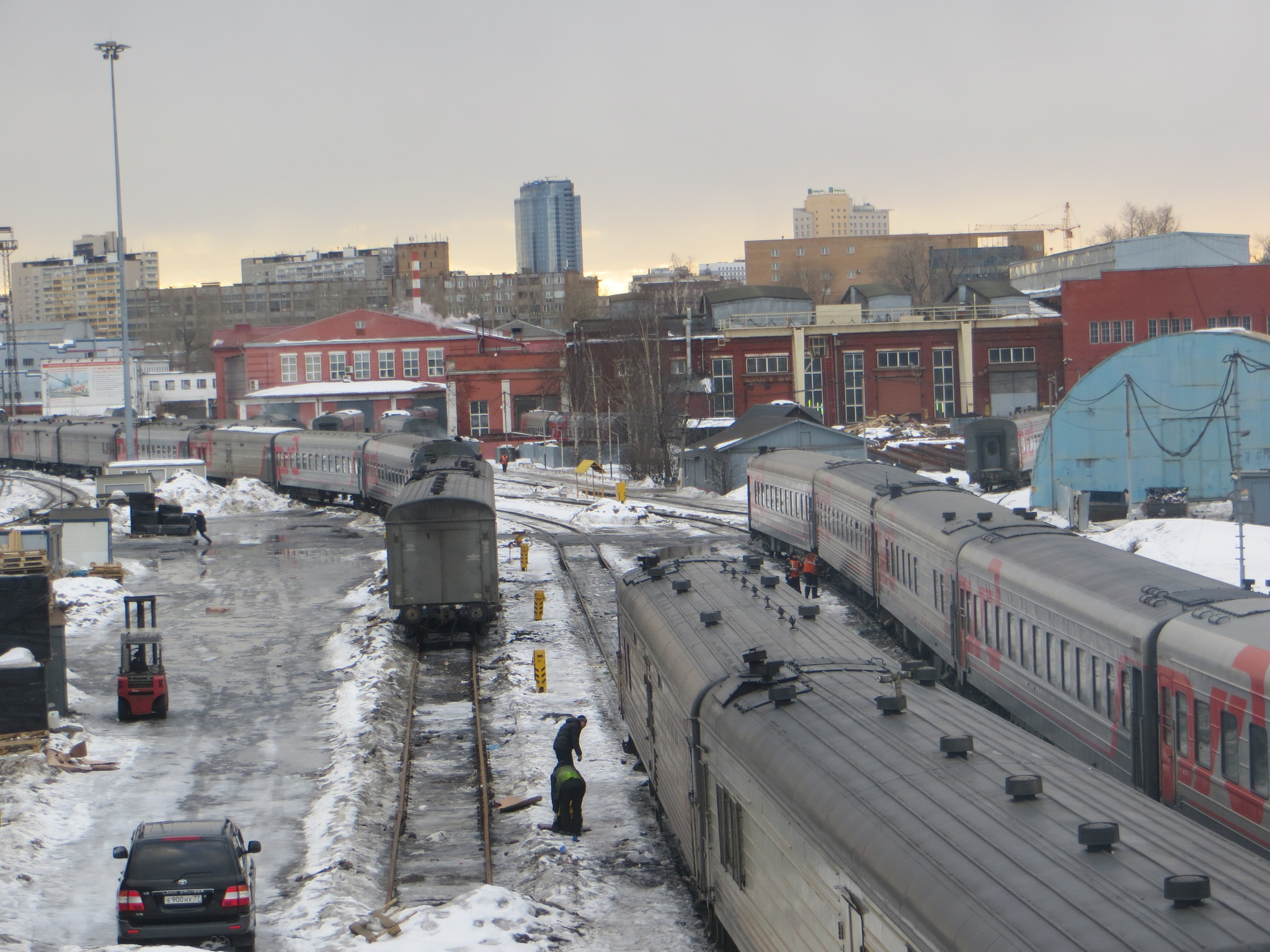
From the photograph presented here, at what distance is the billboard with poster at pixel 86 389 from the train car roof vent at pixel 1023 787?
113 meters

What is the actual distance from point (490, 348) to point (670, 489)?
29.8 m

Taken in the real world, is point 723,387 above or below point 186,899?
above

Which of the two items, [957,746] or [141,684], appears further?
[141,684]

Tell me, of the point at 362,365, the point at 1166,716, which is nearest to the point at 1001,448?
the point at 1166,716

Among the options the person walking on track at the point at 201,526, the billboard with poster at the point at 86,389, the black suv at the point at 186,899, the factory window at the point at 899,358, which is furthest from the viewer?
the billboard with poster at the point at 86,389

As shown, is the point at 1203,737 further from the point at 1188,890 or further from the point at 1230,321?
the point at 1230,321

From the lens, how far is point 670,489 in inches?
2232

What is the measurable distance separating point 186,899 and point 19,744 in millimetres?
8255

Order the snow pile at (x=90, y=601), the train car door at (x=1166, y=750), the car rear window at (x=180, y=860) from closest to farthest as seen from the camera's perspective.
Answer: the train car door at (x=1166, y=750), the car rear window at (x=180, y=860), the snow pile at (x=90, y=601)

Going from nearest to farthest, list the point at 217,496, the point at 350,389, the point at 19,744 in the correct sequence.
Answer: the point at 19,744, the point at 217,496, the point at 350,389

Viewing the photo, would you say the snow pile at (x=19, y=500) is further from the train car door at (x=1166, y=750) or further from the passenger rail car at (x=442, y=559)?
the train car door at (x=1166, y=750)

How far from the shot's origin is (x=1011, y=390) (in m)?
76.2

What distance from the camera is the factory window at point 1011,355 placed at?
75.7 m

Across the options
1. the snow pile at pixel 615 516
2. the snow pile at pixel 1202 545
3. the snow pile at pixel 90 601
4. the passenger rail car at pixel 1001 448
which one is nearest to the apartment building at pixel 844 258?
the passenger rail car at pixel 1001 448
